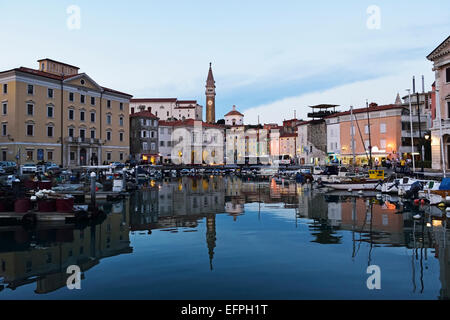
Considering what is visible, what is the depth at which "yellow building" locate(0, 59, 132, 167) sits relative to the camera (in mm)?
50625

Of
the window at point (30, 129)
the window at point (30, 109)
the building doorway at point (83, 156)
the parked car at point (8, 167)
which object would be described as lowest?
the parked car at point (8, 167)

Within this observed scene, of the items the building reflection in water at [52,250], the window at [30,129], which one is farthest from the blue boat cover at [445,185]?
the window at [30,129]

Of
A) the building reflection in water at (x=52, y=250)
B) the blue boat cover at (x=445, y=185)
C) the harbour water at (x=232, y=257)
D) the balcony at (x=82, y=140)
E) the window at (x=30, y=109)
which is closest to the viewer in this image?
the harbour water at (x=232, y=257)

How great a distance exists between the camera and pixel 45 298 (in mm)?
9320

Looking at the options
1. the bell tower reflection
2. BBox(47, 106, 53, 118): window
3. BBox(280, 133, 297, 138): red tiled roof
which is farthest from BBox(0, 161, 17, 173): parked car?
BBox(280, 133, 297, 138): red tiled roof

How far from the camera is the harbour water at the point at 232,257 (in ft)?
31.7

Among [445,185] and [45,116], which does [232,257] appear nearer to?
[445,185]

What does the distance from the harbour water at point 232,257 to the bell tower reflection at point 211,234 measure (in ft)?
0.18

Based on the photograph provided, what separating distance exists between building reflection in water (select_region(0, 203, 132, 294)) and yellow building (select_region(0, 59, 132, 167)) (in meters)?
36.5

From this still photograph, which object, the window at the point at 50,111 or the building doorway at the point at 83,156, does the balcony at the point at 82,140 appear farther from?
the window at the point at 50,111

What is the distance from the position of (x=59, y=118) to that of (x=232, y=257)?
170 feet

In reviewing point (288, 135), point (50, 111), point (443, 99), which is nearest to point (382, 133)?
point (443, 99)
